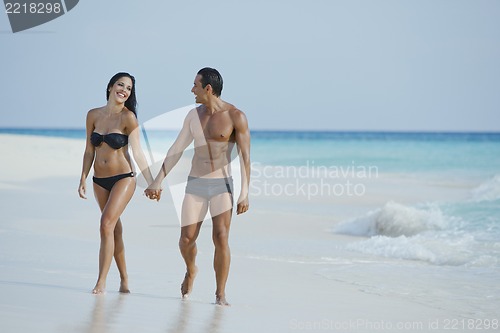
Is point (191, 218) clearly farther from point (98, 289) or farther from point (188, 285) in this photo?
point (98, 289)

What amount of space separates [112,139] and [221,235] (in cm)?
103

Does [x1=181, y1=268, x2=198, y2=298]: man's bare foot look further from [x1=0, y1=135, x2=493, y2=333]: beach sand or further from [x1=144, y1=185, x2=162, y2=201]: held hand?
[x1=144, y1=185, x2=162, y2=201]: held hand

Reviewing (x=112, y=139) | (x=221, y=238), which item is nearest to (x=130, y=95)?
(x=112, y=139)

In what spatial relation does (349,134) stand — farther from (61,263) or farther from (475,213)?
(61,263)

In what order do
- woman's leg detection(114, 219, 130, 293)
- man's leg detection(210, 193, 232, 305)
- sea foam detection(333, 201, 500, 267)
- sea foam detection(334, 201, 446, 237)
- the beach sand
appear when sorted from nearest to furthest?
the beach sand
man's leg detection(210, 193, 232, 305)
woman's leg detection(114, 219, 130, 293)
sea foam detection(333, 201, 500, 267)
sea foam detection(334, 201, 446, 237)

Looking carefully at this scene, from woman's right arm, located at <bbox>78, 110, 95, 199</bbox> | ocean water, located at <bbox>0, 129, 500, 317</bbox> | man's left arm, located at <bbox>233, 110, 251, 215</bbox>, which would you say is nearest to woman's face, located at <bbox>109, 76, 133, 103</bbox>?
woman's right arm, located at <bbox>78, 110, 95, 199</bbox>

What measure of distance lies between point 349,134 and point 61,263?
2675 inches

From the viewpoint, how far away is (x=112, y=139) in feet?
20.5

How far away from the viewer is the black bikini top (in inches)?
246

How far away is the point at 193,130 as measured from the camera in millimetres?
6191

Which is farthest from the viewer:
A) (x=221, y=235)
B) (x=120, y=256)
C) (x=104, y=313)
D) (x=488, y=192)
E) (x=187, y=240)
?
(x=488, y=192)

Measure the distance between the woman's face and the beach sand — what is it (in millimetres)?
1374

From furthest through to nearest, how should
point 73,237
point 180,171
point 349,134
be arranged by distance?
point 349,134, point 180,171, point 73,237

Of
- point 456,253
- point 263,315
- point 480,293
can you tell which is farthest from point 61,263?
point 456,253
